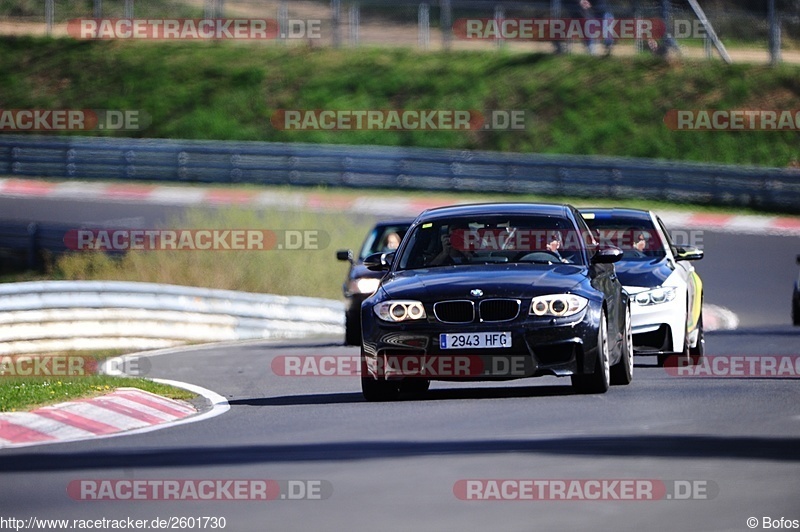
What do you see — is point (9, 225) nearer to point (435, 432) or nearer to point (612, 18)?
point (435, 432)

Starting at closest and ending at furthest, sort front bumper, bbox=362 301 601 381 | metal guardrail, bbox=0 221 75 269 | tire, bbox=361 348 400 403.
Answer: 1. front bumper, bbox=362 301 601 381
2. tire, bbox=361 348 400 403
3. metal guardrail, bbox=0 221 75 269

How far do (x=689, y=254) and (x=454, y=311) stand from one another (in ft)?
16.7

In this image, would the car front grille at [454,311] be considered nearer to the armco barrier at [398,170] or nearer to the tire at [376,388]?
the tire at [376,388]

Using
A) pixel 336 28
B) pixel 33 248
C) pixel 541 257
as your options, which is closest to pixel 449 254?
pixel 541 257

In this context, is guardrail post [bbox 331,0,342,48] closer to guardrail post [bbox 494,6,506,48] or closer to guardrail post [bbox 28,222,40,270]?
guardrail post [bbox 494,6,506,48]

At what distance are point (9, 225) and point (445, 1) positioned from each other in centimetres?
2058

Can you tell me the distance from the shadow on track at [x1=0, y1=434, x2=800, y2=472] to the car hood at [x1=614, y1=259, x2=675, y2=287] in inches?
230

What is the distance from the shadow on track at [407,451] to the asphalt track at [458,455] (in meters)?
0.02

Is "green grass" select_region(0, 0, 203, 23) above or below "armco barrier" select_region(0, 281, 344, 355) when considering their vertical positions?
above

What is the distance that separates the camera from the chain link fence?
44.0 m

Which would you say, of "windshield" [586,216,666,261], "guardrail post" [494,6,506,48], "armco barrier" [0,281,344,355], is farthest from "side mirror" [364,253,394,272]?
"guardrail post" [494,6,506,48]

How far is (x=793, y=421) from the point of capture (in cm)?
1088

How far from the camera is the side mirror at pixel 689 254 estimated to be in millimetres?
16578

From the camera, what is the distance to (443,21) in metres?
47.8
